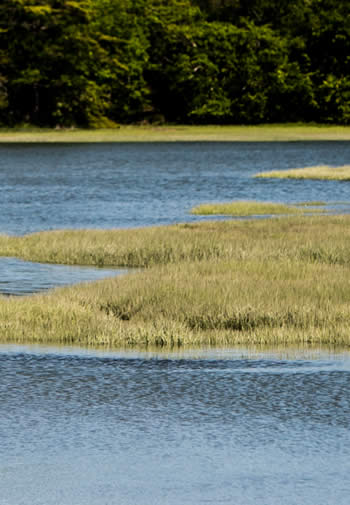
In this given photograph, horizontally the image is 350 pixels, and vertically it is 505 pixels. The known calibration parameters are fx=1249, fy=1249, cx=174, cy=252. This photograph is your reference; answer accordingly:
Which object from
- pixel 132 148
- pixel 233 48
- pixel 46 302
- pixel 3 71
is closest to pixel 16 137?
pixel 3 71

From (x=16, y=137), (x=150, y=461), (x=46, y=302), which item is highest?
(x=150, y=461)

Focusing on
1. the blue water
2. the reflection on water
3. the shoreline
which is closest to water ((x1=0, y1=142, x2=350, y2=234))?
the shoreline

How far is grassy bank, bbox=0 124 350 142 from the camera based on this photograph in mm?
109000

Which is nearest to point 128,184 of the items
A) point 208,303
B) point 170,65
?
point 208,303

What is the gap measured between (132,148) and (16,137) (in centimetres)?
1761

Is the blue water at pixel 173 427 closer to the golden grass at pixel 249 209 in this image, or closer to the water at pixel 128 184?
the water at pixel 128 184

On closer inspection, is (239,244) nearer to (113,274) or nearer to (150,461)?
(113,274)

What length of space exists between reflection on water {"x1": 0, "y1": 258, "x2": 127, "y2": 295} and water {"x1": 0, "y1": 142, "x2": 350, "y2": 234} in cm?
858

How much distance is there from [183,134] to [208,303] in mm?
97456

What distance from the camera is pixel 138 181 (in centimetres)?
5997

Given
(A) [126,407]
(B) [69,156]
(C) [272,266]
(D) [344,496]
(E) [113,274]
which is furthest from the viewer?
(B) [69,156]

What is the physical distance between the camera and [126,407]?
Answer: 42.5 feet

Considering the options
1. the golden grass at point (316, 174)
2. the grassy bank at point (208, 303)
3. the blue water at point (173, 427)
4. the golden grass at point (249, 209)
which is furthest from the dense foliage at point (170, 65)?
the blue water at point (173, 427)

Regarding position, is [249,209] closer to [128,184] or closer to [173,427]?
[128,184]
